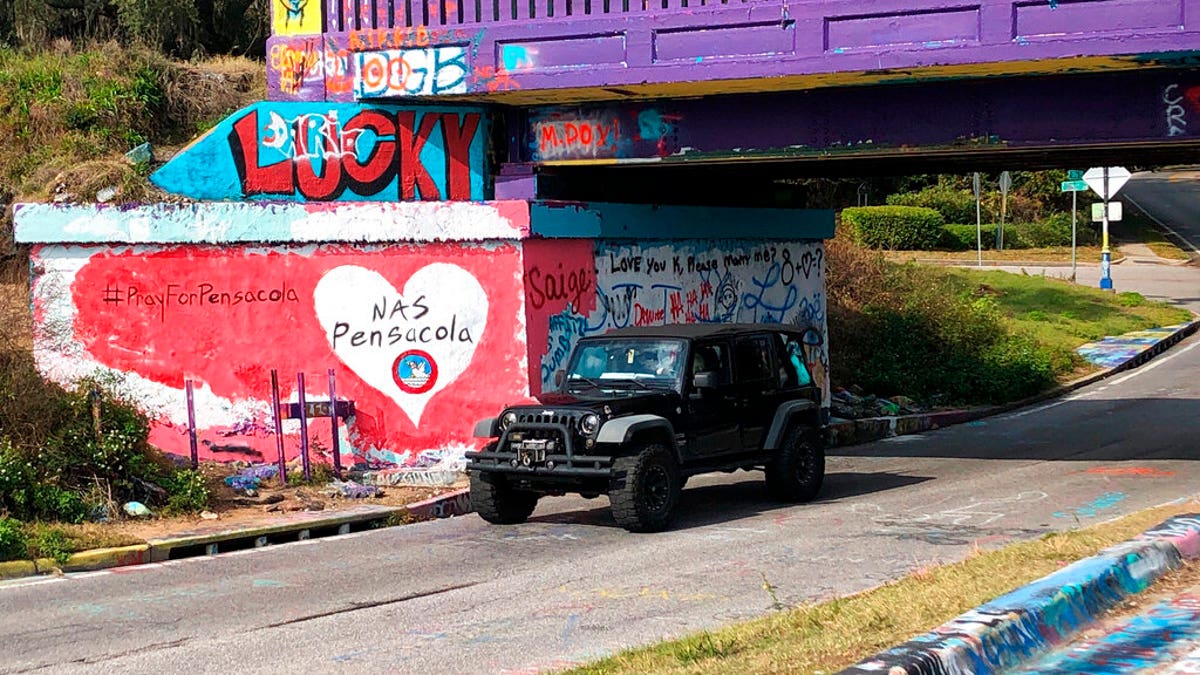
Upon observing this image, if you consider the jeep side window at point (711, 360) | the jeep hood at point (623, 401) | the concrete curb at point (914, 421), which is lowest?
the concrete curb at point (914, 421)

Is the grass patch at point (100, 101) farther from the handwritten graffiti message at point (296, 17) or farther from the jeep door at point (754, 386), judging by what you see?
the jeep door at point (754, 386)

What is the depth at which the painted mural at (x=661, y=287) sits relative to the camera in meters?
17.4

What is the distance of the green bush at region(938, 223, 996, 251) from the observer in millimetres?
51750

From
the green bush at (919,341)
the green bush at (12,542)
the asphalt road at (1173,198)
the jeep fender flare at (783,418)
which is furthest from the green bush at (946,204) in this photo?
the green bush at (12,542)

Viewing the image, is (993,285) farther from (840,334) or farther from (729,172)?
(729,172)

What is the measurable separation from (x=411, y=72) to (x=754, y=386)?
5.97m

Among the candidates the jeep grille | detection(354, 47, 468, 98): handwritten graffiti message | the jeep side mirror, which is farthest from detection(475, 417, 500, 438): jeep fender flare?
detection(354, 47, 468, 98): handwritten graffiti message

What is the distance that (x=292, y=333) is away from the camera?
57.7ft

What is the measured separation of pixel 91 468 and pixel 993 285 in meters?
28.2

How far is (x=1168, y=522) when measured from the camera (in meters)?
9.80

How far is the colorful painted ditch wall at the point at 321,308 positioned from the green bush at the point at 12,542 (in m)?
5.25

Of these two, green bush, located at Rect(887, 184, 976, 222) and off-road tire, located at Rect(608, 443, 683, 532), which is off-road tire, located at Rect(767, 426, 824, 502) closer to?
off-road tire, located at Rect(608, 443, 683, 532)

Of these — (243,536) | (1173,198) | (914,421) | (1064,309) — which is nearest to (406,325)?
(243,536)

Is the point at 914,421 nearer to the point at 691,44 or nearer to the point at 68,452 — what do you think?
the point at 691,44
